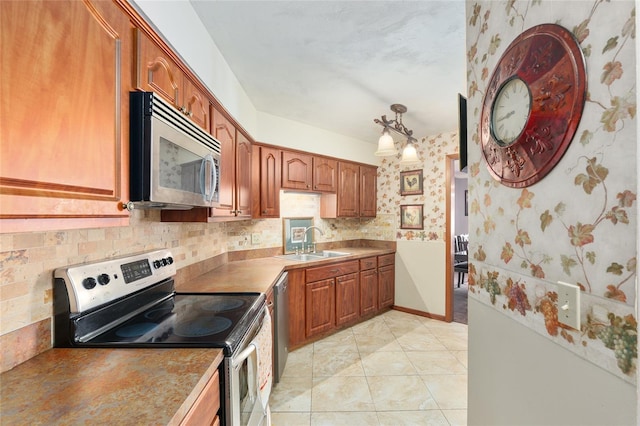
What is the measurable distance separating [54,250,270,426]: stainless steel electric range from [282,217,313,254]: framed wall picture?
1710mm

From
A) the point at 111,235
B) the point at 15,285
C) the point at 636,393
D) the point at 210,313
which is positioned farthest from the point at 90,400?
the point at 636,393

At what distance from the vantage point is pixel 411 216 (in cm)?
381

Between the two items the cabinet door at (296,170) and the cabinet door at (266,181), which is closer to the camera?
the cabinet door at (266,181)

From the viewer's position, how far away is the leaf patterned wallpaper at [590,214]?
58 cm

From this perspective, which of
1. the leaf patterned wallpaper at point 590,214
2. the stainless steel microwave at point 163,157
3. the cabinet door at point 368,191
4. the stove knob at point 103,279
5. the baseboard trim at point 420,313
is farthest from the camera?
the cabinet door at point 368,191

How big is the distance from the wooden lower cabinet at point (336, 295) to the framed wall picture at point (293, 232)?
580mm

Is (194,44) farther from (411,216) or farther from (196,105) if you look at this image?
(411,216)

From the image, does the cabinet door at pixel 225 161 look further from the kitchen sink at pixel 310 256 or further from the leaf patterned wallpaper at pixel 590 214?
the leaf patterned wallpaper at pixel 590 214

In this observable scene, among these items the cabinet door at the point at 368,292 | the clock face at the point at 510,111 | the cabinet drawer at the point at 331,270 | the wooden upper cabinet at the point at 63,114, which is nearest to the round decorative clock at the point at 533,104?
the clock face at the point at 510,111

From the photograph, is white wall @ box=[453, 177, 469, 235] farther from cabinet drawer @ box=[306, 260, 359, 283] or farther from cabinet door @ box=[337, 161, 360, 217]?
cabinet drawer @ box=[306, 260, 359, 283]

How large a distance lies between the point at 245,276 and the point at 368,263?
181 cm

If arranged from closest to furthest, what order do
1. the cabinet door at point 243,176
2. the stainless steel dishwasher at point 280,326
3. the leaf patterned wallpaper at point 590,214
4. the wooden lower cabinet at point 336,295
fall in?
1. the leaf patterned wallpaper at point 590,214
2. the stainless steel dishwasher at point 280,326
3. the cabinet door at point 243,176
4. the wooden lower cabinet at point 336,295

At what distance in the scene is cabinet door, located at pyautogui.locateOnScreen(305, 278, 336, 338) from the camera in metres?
2.83

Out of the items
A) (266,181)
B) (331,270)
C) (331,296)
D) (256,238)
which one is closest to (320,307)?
(331,296)
